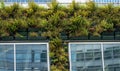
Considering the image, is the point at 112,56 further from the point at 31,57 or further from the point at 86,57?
the point at 31,57

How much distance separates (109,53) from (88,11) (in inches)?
51.2

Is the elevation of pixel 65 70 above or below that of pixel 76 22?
below

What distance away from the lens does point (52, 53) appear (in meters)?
15.1

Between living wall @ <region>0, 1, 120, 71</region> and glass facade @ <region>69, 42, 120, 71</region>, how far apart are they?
0.25 metres

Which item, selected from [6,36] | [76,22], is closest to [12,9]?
[6,36]

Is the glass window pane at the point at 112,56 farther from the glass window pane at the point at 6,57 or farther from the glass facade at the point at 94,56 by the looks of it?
the glass window pane at the point at 6,57

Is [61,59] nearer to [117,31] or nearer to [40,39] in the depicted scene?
[40,39]

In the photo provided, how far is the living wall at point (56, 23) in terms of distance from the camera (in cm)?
1519

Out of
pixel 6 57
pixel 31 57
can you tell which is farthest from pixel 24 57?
pixel 6 57

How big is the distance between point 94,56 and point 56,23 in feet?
4.52

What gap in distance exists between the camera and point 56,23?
15.3m

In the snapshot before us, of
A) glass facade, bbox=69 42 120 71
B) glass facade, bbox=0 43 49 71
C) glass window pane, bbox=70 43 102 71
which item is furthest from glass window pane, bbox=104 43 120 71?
glass facade, bbox=0 43 49 71

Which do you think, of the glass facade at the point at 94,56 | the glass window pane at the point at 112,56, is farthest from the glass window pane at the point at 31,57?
the glass window pane at the point at 112,56

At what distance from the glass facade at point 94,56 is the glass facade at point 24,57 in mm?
763
